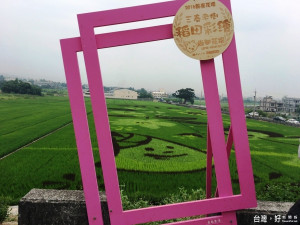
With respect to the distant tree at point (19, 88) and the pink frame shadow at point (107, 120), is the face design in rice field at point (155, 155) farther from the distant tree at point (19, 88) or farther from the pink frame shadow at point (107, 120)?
the distant tree at point (19, 88)

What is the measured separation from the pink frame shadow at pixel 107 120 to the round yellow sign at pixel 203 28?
0.16 ft

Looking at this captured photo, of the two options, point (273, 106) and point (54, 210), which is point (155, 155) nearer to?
point (54, 210)

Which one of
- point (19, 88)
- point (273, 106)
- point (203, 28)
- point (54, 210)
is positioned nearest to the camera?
point (203, 28)

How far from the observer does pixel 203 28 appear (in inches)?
67.9

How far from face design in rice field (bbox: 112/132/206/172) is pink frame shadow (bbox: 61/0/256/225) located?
562 centimetres

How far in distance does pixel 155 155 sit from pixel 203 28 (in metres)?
7.65

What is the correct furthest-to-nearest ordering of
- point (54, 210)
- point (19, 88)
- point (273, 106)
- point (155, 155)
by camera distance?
1. point (273, 106)
2. point (19, 88)
3. point (155, 155)
4. point (54, 210)

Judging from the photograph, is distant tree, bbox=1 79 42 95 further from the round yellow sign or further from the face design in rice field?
the round yellow sign

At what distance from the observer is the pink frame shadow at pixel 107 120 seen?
1710mm

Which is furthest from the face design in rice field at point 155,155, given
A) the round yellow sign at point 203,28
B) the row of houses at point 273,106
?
the row of houses at point 273,106

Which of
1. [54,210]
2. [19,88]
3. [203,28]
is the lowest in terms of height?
[54,210]

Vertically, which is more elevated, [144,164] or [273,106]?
[144,164]

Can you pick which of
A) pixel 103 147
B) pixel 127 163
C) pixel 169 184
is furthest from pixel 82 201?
pixel 127 163

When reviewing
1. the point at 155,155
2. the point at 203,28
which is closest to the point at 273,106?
the point at 155,155
